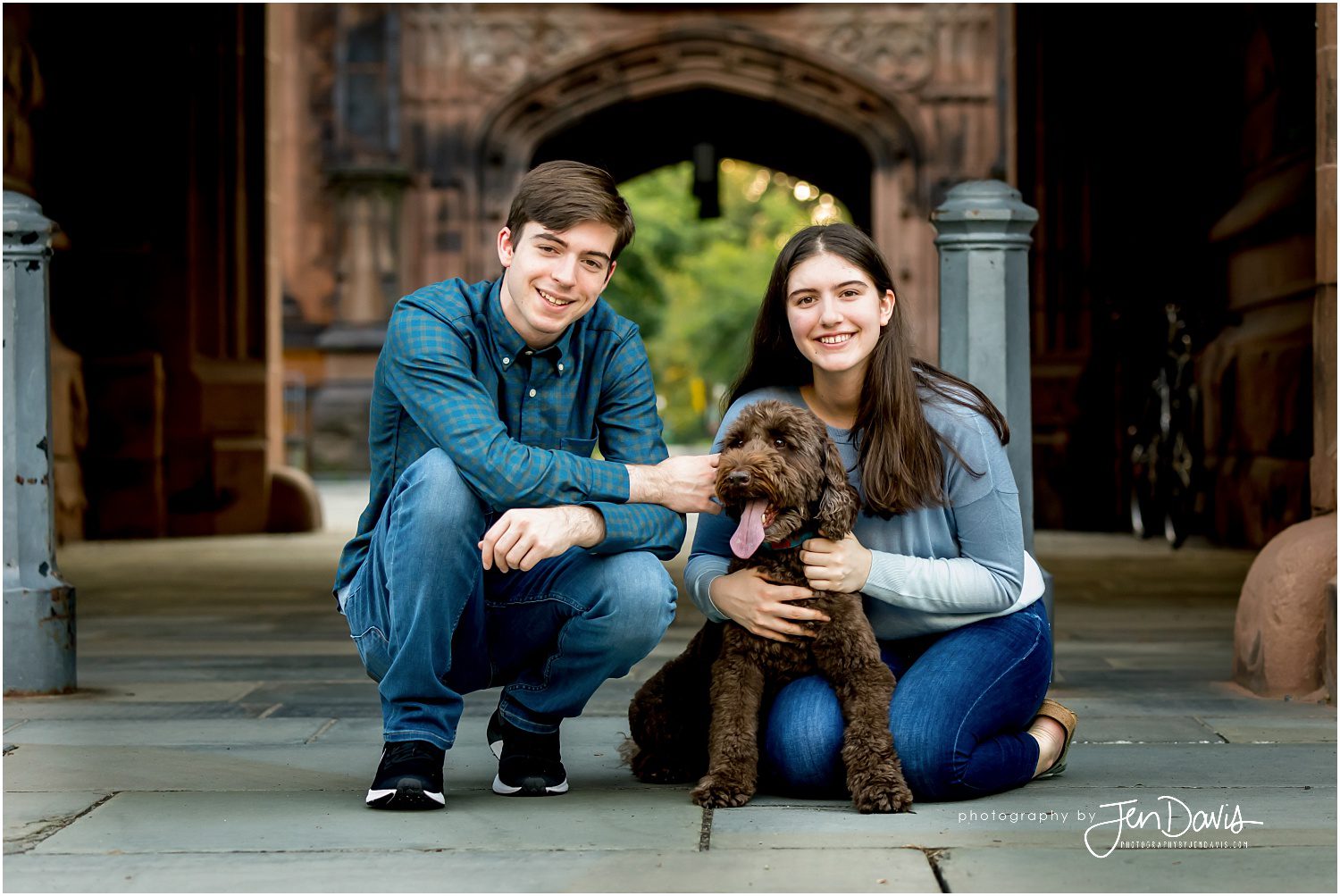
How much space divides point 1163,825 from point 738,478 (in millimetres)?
1102

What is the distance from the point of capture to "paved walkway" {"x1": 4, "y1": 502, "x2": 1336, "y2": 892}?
294 cm

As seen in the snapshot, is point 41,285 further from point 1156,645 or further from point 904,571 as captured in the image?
point 1156,645

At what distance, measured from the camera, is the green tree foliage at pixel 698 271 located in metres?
35.8

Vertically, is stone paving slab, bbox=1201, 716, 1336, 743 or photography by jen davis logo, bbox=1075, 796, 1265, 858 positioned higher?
photography by jen davis logo, bbox=1075, 796, 1265, 858

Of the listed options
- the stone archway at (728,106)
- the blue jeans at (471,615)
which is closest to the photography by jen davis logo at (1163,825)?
the blue jeans at (471,615)

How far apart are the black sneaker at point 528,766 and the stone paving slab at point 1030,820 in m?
0.44

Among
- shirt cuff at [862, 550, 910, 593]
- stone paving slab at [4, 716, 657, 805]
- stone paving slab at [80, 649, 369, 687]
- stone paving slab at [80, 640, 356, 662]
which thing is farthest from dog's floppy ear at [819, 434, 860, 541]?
stone paving slab at [80, 640, 356, 662]

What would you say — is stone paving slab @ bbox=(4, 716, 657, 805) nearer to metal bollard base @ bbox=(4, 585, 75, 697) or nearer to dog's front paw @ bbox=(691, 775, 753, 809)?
dog's front paw @ bbox=(691, 775, 753, 809)

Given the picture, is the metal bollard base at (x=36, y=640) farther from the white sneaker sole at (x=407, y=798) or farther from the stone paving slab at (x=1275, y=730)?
the stone paving slab at (x=1275, y=730)

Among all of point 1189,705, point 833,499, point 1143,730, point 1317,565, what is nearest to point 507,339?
point 833,499

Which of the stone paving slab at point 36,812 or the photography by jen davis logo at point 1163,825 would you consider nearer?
the photography by jen davis logo at point 1163,825

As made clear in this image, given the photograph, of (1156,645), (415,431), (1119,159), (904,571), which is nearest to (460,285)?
(415,431)

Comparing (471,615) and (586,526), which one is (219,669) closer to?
(471,615)

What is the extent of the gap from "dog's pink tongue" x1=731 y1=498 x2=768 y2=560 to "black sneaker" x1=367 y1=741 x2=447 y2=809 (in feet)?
2.59
